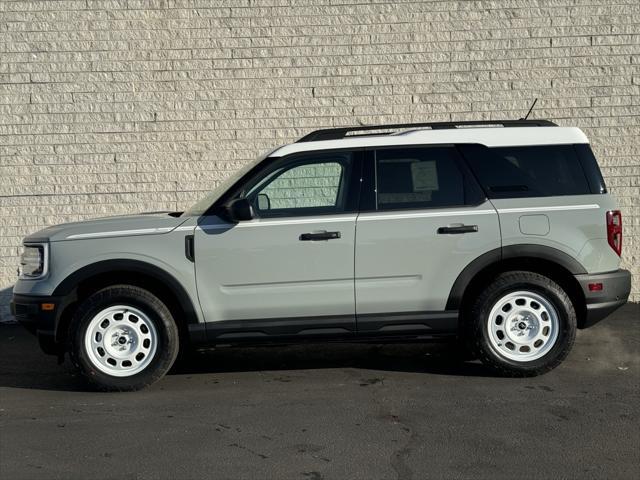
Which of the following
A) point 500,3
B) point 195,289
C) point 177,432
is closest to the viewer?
point 177,432

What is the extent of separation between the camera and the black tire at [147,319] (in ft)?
20.5

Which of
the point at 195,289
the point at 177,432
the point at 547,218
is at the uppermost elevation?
the point at 547,218

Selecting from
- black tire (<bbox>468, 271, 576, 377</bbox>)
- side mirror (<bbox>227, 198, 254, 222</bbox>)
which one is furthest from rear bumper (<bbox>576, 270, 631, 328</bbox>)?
side mirror (<bbox>227, 198, 254, 222</bbox>)

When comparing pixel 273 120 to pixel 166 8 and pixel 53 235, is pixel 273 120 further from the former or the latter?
pixel 53 235

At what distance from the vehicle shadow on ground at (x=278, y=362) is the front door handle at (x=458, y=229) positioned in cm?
117

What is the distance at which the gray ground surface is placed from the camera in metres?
4.66

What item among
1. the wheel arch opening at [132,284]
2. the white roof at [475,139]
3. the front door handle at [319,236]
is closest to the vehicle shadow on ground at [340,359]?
the wheel arch opening at [132,284]

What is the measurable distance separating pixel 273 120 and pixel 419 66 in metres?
1.79

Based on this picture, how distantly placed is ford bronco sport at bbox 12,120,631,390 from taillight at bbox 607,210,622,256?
0.6 inches

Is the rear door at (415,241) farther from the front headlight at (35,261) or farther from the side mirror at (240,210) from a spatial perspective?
the front headlight at (35,261)

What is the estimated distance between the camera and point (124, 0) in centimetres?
952

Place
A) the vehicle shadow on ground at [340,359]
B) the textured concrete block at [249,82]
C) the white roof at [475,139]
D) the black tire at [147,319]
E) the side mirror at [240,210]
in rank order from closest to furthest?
the side mirror at [240,210], the black tire at [147,319], the white roof at [475,139], the vehicle shadow on ground at [340,359], the textured concrete block at [249,82]

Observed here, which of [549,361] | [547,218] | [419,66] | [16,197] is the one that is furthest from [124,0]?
[549,361]

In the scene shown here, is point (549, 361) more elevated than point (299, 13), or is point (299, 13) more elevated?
point (299, 13)
